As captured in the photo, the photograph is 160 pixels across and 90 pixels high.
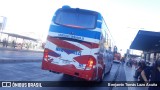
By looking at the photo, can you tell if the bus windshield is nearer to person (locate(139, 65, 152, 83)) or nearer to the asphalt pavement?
person (locate(139, 65, 152, 83))

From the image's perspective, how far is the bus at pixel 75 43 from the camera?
1189 centimetres

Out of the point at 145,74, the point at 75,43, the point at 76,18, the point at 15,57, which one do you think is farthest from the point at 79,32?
the point at 15,57

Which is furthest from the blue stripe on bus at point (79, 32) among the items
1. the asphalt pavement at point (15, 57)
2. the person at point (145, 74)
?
the asphalt pavement at point (15, 57)

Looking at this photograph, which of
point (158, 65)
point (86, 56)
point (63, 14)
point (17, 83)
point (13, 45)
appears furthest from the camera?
point (13, 45)

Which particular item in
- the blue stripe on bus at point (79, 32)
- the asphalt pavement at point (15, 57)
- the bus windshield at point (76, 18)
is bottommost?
the asphalt pavement at point (15, 57)

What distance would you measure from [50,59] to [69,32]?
1477 millimetres

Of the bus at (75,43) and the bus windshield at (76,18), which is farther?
the bus windshield at (76,18)

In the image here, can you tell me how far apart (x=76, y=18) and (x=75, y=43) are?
1.19 m

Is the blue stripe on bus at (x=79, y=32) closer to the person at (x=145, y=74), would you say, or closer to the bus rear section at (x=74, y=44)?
the bus rear section at (x=74, y=44)

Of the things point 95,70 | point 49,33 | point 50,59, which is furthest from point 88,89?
point 49,33

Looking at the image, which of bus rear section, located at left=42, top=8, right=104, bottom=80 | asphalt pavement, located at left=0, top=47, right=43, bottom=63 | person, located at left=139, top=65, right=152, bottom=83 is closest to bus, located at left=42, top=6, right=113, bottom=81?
bus rear section, located at left=42, top=8, right=104, bottom=80

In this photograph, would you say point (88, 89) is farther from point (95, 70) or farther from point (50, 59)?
point (50, 59)

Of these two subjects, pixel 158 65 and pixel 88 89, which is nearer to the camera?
pixel 158 65

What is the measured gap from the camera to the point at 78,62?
11945 millimetres
